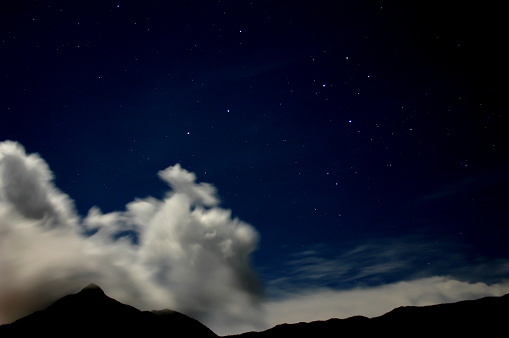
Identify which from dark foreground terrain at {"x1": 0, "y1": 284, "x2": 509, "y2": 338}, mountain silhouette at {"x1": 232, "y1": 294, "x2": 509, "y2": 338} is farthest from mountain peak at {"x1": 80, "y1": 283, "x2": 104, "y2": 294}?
mountain silhouette at {"x1": 232, "y1": 294, "x2": 509, "y2": 338}

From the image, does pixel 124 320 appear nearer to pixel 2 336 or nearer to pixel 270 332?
pixel 2 336

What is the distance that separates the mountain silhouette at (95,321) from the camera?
90.2 m

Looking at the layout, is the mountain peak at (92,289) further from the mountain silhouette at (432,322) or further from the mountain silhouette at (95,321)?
the mountain silhouette at (432,322)

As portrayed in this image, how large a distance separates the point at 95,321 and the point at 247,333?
58.5 metres

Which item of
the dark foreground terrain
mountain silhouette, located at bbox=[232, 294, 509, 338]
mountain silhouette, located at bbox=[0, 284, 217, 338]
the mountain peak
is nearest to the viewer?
mountain silhouette, located at bbox=[232, 294, 509, 338]

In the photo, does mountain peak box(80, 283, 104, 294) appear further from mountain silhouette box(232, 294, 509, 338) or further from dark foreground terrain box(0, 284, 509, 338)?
mountain silhouette box(232, 294, 509, 338)

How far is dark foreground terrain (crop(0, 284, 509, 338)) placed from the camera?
43750 millimetres

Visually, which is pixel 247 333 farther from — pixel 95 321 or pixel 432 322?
pixel 95 321

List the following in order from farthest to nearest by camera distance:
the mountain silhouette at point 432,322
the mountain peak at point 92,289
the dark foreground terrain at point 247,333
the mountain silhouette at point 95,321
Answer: the mountain peak at point 92,289, the mountain silhouette at point 95,321, the dark foreground terrain at point 247,333, the mountain silhouette at point 432,322

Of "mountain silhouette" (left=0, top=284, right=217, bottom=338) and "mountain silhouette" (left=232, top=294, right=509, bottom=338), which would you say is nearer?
"mountain silhouette" (left=232, top=294, right=509, bottom=338)

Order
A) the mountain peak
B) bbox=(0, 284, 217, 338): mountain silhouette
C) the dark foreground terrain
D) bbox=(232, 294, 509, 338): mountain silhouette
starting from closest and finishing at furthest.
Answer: bbox=(232, 294, 509, 338): mountain silhouette → the dark foreground terrain → bbox=(0, 284, 217, 338): mountain silhouette → the mountain peak

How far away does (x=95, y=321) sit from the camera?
9944 cm

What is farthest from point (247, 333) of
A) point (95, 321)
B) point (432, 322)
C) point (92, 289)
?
point (92, 289)

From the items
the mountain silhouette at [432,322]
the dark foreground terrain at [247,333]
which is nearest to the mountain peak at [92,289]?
the dark foreground terrain at [247,333]
